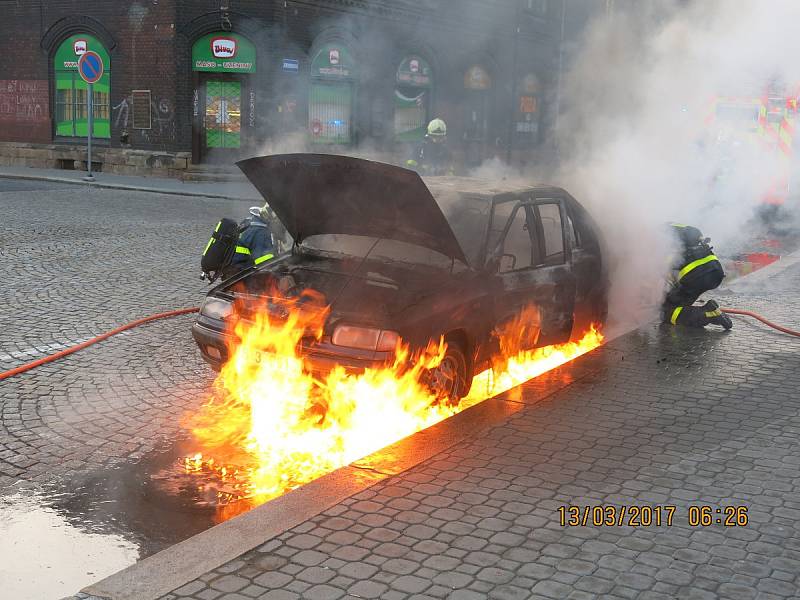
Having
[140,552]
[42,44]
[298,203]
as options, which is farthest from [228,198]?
[140,552]

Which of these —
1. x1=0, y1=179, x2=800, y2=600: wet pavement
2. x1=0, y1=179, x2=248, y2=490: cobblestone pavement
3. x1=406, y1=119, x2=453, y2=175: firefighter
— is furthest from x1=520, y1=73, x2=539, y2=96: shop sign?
x1=0, y1=179, x2=800, y2=600: wet pavement

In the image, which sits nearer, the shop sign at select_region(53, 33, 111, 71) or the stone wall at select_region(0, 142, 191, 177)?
the stone wall at select_region(0, 142, 191, 177)

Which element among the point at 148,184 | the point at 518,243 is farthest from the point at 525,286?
the point at 148,184

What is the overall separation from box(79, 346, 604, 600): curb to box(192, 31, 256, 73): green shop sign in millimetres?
17322

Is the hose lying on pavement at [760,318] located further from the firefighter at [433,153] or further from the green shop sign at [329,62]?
the green shop sign at [329,62]

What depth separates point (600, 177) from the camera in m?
9.38

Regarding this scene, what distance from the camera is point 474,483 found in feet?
15.5

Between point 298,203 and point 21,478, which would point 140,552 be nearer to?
point 21,478

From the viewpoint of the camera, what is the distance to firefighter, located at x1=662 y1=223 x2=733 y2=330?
8.33 m

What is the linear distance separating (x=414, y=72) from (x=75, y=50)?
27.8 ft

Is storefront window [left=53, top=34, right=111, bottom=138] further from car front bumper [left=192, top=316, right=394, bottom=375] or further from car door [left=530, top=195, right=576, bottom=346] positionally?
car front bumper [left=192, top=316, right=394, bottom=375]

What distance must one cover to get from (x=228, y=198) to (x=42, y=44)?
830cm

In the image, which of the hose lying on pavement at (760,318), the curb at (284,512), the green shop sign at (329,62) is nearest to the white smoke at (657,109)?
the hose lying on pavement at (760,318)

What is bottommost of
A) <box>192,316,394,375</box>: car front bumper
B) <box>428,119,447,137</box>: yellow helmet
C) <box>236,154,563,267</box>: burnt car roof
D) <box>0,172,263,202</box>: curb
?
<box>192,316,394,375</box>: car front bumper
